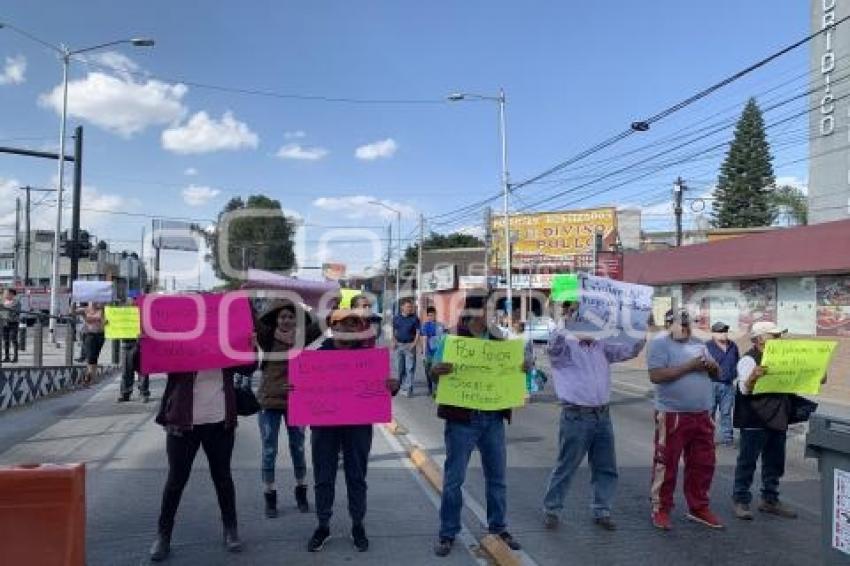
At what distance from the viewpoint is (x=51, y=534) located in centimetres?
474

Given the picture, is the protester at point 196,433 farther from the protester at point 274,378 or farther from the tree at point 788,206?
the tree at point 788,206

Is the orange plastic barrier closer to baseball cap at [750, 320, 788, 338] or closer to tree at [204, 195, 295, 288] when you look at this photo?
baseball cap at [750, 320, 788, 338]

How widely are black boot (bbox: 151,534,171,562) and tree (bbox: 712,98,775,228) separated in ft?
259

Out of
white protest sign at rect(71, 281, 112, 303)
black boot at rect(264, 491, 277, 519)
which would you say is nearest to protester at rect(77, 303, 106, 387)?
white protest sign at rect(71, 281, 112, 303)

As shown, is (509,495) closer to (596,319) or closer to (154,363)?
(596,319)

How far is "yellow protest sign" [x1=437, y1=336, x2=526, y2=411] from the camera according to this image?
6168 millimetres

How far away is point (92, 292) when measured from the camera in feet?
71.3

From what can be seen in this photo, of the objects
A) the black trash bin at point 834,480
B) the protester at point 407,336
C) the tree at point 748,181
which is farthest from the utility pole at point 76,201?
the tree at point 748,181

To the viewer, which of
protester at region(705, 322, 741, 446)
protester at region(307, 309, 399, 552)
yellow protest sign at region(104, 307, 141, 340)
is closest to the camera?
protester at region(307, 309, 399, 552)

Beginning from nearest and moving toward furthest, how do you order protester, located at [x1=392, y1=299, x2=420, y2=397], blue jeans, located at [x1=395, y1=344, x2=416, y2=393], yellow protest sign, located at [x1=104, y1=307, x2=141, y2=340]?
1. yellow protest sign, located at [x1=104, y1=307, x2=141, y2=340]
2. protester, located at [x1=392, y1=299, x2=420, y2=397]
3. blue jeans, located at [x1=395, y1=344, x2=416, y2=393]

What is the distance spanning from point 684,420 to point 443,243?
96.5 m

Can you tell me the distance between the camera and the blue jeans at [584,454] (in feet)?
22.4

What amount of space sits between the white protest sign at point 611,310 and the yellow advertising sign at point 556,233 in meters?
46.6

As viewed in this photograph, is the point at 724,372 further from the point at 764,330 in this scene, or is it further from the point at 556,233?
the point at 556,233
